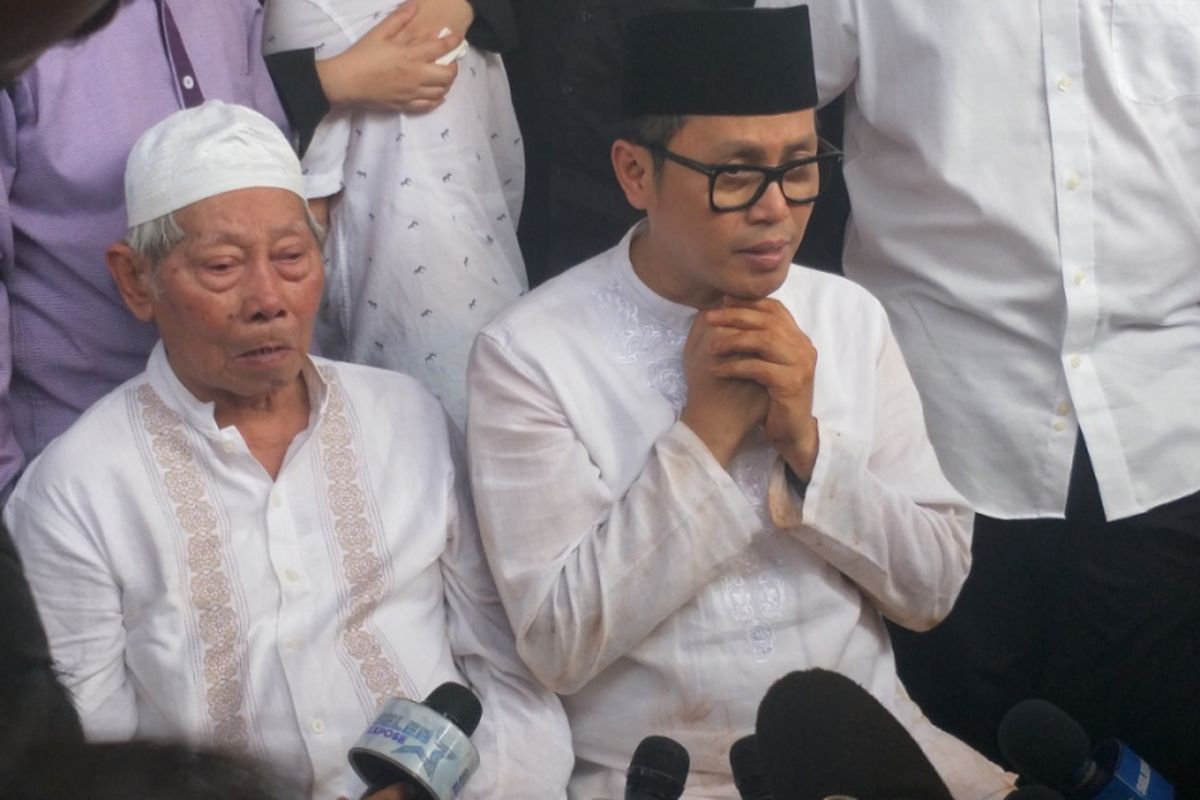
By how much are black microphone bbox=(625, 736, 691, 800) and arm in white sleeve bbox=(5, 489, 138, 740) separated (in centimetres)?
85

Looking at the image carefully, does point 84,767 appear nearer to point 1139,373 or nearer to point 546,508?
point 546,508

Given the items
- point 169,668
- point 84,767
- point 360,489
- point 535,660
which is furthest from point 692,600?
point 84,767

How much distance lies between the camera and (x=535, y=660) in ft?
7.30

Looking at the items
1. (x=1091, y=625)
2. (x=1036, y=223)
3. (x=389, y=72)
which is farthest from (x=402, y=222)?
(x=1091, y=625)

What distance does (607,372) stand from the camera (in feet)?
7.48

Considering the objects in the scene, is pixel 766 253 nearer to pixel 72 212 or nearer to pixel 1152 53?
pixel 1152 53

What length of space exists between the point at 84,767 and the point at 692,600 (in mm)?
1551

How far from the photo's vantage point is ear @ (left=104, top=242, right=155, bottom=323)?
2.29m

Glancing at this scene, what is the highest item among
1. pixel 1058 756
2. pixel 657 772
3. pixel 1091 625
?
pixel 657 772

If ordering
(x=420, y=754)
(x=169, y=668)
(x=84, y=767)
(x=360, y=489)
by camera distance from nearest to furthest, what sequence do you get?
(x=84, y=767) → (x=420, y=754) → (x=169, y=668) → (x=360, y=489)

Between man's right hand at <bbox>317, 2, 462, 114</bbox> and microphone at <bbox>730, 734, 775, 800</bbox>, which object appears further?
man's right hand at <bbox>317, 2, 462, 114</bbox>

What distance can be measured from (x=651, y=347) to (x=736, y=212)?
23cm

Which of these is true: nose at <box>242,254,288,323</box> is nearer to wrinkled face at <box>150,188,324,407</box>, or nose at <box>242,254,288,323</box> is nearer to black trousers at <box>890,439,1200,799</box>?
wrinkled face at <box>150,188,324,407</box>

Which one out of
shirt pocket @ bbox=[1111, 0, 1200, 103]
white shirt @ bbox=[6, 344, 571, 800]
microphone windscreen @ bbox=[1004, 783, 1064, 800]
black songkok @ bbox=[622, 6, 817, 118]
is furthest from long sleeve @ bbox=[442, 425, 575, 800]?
shirt pocket @ bbox=[1111, 0, 1200, 103]
